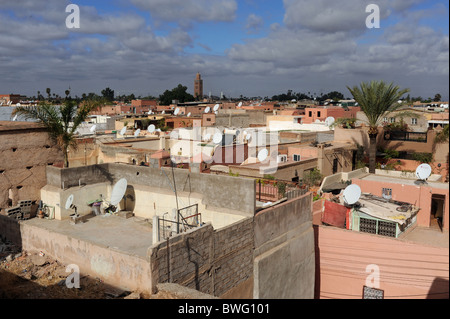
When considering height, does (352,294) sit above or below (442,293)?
below

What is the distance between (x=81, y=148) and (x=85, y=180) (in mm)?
5020

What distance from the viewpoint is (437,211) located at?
1689 cm

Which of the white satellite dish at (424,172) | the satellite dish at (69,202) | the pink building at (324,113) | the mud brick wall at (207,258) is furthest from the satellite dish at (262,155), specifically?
the pink building at (324,113)

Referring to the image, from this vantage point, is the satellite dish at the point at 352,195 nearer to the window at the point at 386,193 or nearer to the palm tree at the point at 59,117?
the window at the point at 386,193

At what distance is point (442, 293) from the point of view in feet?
39.4

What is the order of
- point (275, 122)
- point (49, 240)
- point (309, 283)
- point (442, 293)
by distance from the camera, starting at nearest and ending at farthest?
point (49, 240) → point (442, 293) → point (309, 283) → point (275, 122)

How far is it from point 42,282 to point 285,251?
709 centimetres

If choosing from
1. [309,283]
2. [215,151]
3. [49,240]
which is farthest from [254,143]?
[49,240]

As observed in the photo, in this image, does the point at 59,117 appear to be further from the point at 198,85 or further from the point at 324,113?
the point at 198,85

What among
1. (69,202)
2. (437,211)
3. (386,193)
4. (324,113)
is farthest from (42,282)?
(324,113)

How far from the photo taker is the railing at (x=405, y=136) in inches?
949

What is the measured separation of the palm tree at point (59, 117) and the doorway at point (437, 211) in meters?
14.9

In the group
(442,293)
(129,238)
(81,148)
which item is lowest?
(442,293)

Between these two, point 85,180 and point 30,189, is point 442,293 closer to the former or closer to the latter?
point 85,180
